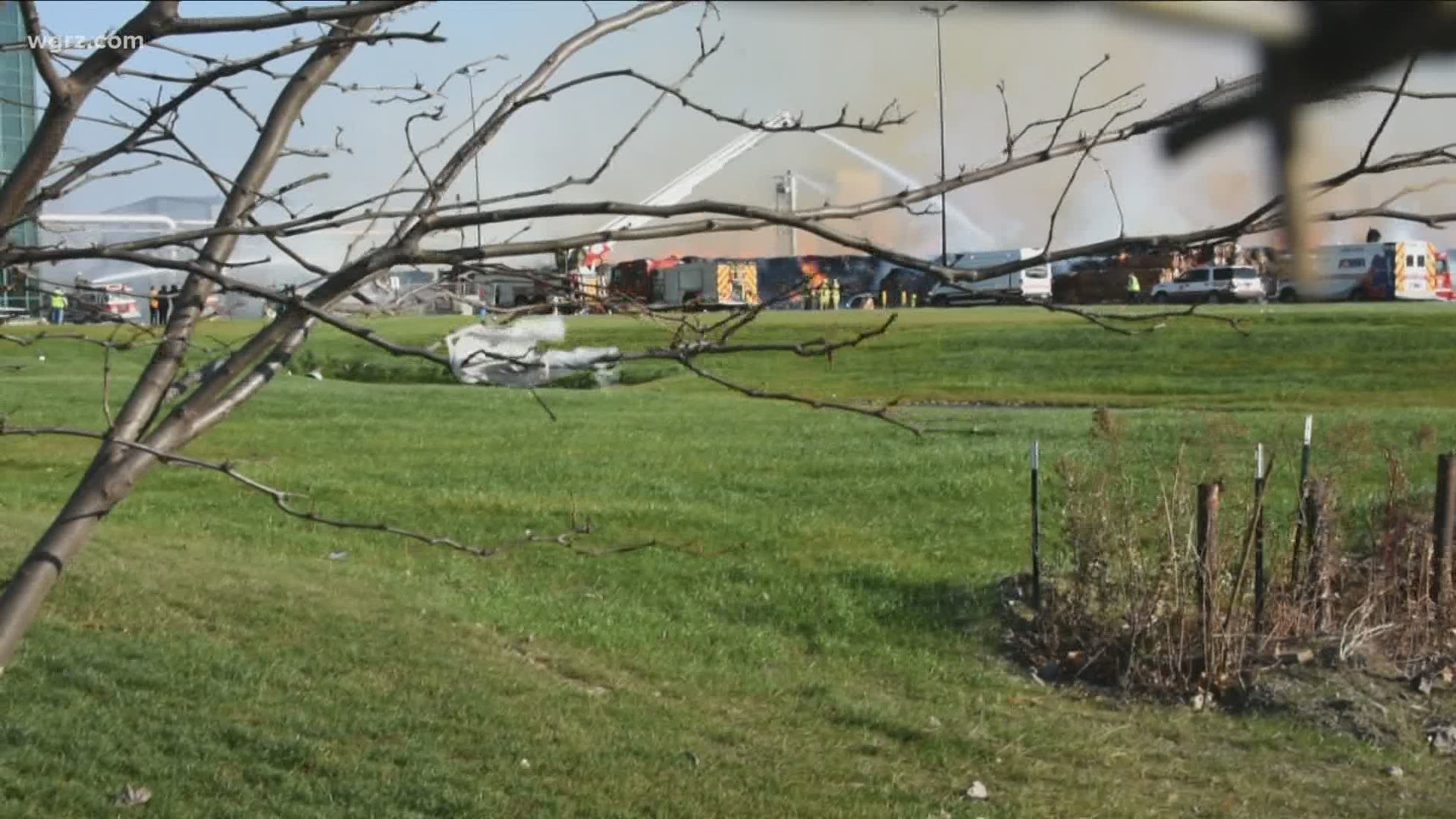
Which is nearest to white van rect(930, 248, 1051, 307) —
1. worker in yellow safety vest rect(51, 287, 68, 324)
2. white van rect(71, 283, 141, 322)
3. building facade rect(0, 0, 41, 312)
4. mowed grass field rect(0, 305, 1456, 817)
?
mowed grass field rect(0, 305, 1456, 817)

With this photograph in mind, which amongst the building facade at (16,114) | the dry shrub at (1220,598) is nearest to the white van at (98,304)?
the building facade at (16,114)

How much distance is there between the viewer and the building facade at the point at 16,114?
14.4 feet

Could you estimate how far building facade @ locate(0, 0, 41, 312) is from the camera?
4395 mm

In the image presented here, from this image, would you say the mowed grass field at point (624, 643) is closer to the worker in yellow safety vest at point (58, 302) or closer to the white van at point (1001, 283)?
the worker in yellow safety vest at point (58, 302)

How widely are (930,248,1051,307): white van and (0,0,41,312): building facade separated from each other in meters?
2.44

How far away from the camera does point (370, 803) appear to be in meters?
6.41

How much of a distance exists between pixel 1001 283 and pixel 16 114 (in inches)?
133

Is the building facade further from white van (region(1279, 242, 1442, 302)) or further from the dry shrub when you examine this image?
the dry shrub

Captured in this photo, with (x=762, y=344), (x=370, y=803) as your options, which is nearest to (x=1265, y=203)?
(x=762, y=344)

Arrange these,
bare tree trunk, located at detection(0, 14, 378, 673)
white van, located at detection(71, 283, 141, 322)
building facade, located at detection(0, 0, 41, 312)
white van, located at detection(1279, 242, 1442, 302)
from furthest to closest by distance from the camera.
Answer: building facade, located at detection(0, 0, 41, 312) < white van, located at detection(71, 283, 141, 322) < bare tree trunk, located at detection(0, 14, 378, 673) < white van, located at detection(1279, 242, 1442, 302)

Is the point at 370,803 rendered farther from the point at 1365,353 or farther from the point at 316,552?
the point at 1365,353

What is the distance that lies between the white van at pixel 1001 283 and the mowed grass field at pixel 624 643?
1.39ft

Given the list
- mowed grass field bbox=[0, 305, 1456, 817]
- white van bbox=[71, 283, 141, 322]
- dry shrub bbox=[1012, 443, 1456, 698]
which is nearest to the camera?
white van bbox=[71, 283, 141, 322]

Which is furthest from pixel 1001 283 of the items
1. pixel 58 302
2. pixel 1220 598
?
pixel 1220 598
